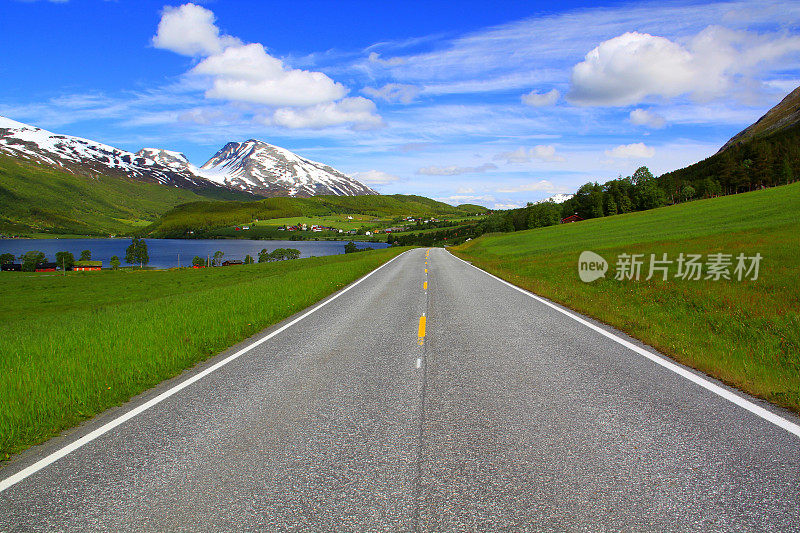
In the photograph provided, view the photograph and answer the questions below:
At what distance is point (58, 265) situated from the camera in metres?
115

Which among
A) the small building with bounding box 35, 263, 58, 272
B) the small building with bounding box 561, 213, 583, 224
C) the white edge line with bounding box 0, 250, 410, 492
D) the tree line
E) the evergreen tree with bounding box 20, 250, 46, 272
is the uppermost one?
the tree line

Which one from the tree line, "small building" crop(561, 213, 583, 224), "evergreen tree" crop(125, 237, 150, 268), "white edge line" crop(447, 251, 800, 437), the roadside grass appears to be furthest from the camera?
"small building" crop(561, 213, 583, 224)

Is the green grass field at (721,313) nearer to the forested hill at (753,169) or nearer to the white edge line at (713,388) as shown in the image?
the white edge line at (713,388)

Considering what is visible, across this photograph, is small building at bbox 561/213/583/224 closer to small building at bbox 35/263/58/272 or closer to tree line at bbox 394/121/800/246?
tree line at bbox 394/121/800/246

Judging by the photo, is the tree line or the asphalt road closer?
the asphalt road

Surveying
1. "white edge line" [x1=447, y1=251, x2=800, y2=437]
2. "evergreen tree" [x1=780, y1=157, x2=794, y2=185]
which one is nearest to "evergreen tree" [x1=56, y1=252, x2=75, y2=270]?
"white edge line" [x1=447, y1=251, x2=800, y2=437]

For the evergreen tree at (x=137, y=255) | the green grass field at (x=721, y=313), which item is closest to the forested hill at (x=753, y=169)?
the green grass field at (x=721, y=313)

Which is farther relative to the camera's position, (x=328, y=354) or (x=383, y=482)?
(x=328, y=354)

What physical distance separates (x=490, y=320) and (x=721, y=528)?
8.30m

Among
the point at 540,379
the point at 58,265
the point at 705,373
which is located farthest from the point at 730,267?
the point at 58,265

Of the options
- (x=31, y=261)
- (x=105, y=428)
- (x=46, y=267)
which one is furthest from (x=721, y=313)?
(x=46, y=267)

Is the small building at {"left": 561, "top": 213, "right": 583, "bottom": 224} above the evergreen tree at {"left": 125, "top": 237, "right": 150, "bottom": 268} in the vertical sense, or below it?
above

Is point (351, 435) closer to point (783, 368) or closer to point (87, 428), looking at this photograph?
point (87, 428)

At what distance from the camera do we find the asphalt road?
10.4 ft
